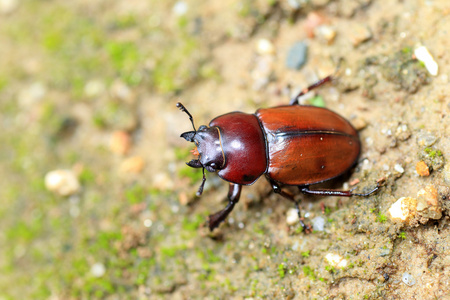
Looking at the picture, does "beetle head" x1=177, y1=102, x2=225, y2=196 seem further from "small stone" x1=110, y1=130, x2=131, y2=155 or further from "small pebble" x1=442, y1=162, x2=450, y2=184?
"small pebble" x1=442, y1=162, x2=450, y2=184

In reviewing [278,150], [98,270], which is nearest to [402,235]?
[278,150]

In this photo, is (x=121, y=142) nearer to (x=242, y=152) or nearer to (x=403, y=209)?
(x=242, y=152)

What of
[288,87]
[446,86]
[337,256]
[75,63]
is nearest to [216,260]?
[337,256]

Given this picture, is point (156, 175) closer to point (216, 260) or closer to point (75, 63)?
point (216, 260)

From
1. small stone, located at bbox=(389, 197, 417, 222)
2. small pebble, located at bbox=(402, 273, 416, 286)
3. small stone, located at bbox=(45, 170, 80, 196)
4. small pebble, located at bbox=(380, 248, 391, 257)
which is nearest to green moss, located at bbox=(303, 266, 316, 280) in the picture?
small pebble, located at bbox=(380, 248, 391, 257)

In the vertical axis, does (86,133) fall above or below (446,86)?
below

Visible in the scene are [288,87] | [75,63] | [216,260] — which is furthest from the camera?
[75,63]
